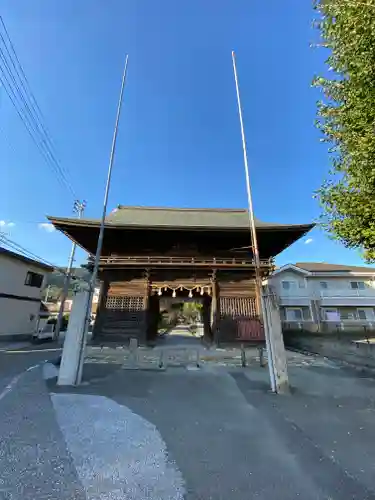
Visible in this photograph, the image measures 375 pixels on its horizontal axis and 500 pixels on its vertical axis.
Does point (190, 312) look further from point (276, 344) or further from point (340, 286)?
point (276, 344)

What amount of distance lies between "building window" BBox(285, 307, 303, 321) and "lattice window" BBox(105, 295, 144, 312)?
18819 millimetres

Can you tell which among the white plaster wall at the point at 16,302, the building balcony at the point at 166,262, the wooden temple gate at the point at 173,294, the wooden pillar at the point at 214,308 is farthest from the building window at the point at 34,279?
the wooden pillar at the point at 214,308

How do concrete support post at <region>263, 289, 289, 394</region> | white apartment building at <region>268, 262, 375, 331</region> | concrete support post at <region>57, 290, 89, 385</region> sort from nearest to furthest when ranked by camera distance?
concrete support post at <region>263, 289, 289, 394</region> → concrete support post at <region>57, 290, 89, 385</region> → white apartment building at <region>268, 262, 375, 331</region>

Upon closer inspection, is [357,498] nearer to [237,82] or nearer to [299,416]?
[299,416]

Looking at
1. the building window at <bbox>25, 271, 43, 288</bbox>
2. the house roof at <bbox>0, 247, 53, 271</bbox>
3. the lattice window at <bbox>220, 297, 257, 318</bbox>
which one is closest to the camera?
the lattice window at <bbox>220, 297, 257, 318</bbox>

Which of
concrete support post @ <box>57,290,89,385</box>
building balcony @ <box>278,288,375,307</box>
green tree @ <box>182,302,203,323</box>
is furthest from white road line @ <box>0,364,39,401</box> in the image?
green tree @ <box>182,302,203,323</box>

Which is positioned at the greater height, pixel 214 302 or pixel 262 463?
pixel 214 302

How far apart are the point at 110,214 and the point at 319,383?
1721 centimetres

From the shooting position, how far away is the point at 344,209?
765 centimetres

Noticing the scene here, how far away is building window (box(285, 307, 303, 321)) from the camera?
25.6 m

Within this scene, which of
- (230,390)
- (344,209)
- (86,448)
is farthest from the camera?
(344,209)

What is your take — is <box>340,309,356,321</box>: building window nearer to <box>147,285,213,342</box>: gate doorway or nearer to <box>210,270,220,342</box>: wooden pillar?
<box>147,285,213,342</box>: gate doorway

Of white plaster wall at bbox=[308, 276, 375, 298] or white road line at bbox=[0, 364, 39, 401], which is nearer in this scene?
white road line at bbox=[0, 364, 39, 401]

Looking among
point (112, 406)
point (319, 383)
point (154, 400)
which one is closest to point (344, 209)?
point (319, 383)
